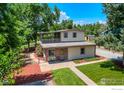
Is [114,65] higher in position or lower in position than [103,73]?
higher

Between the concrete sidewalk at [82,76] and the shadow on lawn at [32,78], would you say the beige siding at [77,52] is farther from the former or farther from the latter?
the shadow on lawn at [32,78]

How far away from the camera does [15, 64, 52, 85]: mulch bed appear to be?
912 centimetres

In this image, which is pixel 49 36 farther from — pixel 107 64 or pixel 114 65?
pixel 114 65

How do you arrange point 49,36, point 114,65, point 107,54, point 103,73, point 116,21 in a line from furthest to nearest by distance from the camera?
point 107,54 < point 49,36 < point 114,65 < point 116,21 < point 103,73

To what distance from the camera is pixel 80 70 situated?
10.2 meters

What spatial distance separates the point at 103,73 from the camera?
9.65 metres

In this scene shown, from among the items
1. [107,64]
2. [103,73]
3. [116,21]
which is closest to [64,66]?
[103,73]

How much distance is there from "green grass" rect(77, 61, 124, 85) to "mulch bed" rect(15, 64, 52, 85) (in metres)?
1.99

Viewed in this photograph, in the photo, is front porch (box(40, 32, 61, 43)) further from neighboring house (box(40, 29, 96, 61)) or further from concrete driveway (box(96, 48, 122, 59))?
concrete driveway (box(96, 48, 122, 59))

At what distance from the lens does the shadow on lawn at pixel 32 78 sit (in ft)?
29.6

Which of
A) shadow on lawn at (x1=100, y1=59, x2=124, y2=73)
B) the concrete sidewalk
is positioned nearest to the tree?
shadow on lawn at (x1=100, y1=59, x2=124, y2=73)

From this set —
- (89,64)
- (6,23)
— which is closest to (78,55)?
(89,64)

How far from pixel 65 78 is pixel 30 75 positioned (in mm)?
1772
